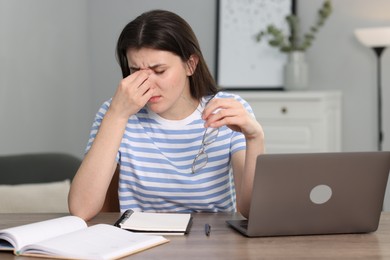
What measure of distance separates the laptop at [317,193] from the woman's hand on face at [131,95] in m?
0.49

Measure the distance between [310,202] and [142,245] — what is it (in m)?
0.40

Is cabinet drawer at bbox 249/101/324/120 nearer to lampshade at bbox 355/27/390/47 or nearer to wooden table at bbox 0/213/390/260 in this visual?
lampshade at bbox 355/27/390/47

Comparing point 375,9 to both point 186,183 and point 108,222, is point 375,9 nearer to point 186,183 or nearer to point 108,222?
point 186,183

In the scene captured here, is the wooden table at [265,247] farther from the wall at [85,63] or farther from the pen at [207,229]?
the wall at [85,63]

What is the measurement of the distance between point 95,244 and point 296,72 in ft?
10.3

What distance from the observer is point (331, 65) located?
4738mm

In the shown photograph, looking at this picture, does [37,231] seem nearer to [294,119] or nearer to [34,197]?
[34,197]

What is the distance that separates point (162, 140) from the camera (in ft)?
7.30

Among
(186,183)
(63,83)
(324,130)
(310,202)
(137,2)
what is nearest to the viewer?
(310,202)

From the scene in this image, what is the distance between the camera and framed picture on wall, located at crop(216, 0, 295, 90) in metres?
4.66

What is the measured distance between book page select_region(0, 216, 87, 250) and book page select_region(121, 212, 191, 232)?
12 cm

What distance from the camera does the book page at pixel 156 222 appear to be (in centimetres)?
172

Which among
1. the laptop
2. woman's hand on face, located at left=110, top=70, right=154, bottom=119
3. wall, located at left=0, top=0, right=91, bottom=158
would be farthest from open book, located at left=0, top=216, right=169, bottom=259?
wall, located at left=0, top=0, right=91, bottom=158

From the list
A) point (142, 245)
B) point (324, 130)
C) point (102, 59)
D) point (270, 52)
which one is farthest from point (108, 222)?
point (102, 59)
